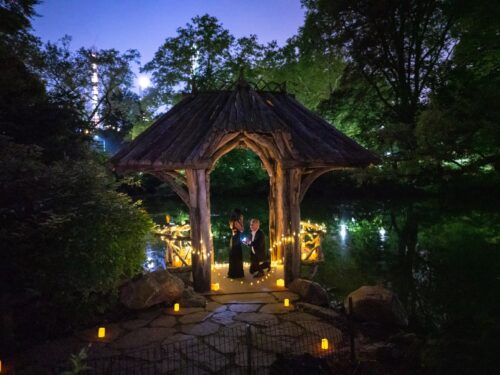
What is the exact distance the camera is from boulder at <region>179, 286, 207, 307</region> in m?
8.22

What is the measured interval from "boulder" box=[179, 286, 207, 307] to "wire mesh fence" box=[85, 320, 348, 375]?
1.29m

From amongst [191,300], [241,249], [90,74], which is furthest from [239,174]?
[191,300]

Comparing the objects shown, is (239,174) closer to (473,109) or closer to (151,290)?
(473,109)

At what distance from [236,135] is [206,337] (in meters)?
5.12

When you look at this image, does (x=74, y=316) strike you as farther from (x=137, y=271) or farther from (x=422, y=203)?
(x=422, y=203)

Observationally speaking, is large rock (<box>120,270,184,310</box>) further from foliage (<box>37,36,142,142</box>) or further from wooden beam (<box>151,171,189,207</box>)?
foliage (<box>37,36,142,142</box>)

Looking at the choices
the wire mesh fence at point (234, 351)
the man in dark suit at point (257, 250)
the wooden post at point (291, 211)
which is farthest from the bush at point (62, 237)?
the wooden post at point (291, 211)

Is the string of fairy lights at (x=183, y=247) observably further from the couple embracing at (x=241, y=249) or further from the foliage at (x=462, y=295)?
the foliage at (x=462, y=295)

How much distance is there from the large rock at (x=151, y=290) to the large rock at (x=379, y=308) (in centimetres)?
409

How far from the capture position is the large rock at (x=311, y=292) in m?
8.38

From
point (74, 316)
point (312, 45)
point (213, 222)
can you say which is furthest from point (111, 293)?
Answer: point (312, 45)

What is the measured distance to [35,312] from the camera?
21.8 ft

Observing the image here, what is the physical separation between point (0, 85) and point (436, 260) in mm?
16184

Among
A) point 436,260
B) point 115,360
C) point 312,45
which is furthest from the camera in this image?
point 312,45
